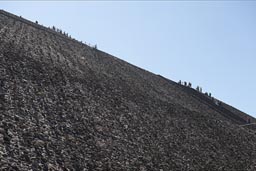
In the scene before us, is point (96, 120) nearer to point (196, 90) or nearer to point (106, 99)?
point (106, 99)

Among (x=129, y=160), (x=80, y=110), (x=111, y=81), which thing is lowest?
(x=129, y=160)

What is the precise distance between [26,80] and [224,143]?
8268 mm

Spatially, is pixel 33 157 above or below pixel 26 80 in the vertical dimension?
below

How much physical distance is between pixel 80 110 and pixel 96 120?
56 cm

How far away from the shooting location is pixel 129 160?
9328 millimetres

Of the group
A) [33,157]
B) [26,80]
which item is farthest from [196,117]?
[33,157]

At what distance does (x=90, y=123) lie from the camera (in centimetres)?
1033

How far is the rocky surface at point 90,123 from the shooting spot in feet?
26.0

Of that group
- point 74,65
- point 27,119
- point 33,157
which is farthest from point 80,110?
point 74,65

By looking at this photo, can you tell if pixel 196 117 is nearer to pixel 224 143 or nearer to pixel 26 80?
pixel 224 143

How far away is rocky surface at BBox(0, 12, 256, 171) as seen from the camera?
A: 7.92 meters

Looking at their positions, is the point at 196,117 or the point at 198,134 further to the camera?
the point at 196,117

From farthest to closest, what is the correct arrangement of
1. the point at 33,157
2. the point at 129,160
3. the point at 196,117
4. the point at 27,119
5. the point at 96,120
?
the point at 196,117, the point at 96,120, the point at 129,160, the point at 27,119, the point at 33,157

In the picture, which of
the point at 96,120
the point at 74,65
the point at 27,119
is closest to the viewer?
the point at 27,119
